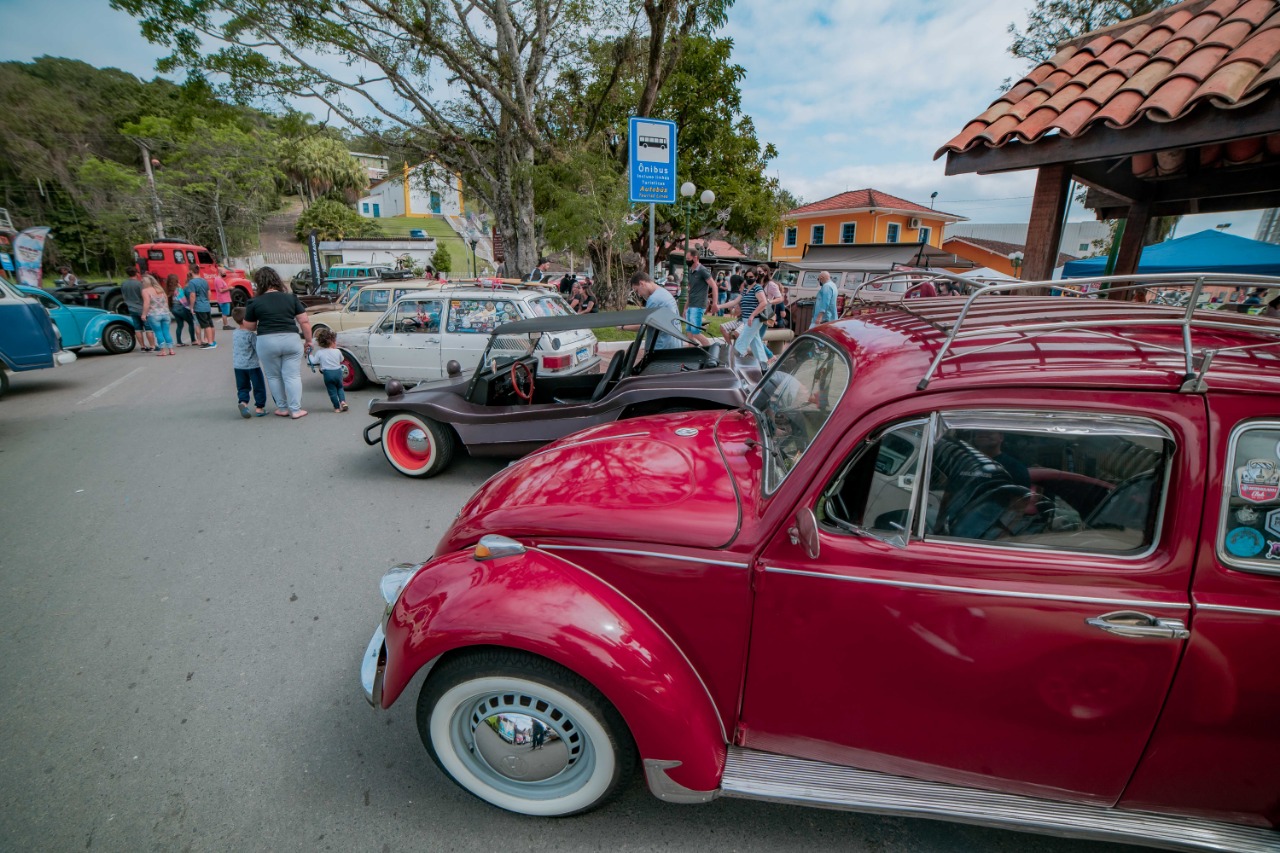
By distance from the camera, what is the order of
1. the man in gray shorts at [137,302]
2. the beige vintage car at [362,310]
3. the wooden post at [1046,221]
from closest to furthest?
the wooden post at [1046,221] < the beige vintage car at [362,310] < the man in gray shorts at [137,302]

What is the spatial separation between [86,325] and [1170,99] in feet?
47.1

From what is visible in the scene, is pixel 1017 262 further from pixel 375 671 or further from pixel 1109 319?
pixel 375 671

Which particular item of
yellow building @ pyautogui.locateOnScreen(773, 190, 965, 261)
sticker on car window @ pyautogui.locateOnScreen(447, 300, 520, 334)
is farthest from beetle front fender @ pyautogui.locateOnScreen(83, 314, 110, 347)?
yellow building @ pyautogui.locateOnScreen(773, 190, 965, 261)

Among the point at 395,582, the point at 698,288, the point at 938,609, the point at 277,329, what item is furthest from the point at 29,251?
the point at 938,609

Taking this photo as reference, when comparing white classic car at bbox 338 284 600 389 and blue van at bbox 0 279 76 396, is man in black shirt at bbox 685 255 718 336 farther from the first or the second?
blue van at bbox 0 279 76 396

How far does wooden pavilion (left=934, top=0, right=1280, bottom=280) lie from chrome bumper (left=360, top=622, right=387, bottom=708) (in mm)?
4171

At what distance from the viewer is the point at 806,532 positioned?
154 cm

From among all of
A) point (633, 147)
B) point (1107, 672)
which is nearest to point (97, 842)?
point (1107, 672)

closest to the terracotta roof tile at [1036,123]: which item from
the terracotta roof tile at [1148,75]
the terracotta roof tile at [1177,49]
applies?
the terracotta roof tile at [1148,75]

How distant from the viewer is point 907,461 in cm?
164

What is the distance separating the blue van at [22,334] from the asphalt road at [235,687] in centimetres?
293

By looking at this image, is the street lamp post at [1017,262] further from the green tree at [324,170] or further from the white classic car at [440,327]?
the green tree at [324,170]

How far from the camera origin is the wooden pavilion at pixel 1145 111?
103 inches

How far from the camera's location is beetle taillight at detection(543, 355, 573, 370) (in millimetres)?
5246
